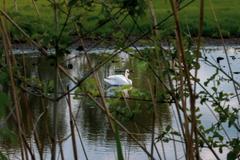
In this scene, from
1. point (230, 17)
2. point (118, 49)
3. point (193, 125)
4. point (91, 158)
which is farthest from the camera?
point (230, 17)

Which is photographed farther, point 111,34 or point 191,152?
point 111,34

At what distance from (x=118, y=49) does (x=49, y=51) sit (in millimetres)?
281

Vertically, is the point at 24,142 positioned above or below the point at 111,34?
below

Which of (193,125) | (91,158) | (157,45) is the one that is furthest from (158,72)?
(91,158)

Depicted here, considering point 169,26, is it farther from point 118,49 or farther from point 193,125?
point 193,125

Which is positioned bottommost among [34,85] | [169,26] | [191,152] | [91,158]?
[91,158]

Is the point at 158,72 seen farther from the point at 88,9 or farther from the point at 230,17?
the point at 230,17

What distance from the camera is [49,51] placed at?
317cm

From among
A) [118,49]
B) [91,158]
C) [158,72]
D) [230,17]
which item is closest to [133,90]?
[158,72]

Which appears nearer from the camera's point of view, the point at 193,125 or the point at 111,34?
the point at 193,125

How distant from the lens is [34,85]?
3342 mm

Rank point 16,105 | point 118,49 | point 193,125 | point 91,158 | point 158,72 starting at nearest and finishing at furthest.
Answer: point 193,125 → point 16,105 → point 118,49 → point 158,72 → point 91,158

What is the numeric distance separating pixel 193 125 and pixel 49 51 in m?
0.76

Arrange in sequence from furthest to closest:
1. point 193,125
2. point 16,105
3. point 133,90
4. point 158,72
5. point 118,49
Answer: point 133,90, point 158,72, point 118,49, point 16,105, point 193,125
